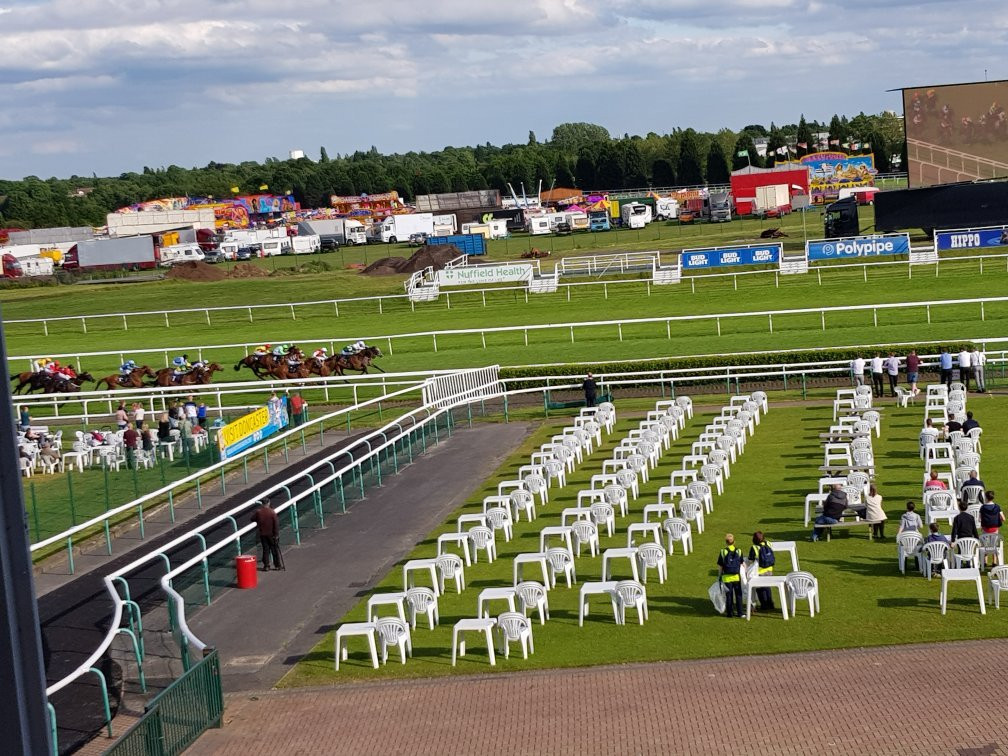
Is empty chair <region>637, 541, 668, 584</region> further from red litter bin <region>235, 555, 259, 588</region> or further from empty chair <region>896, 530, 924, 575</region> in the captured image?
red litter bin <region>235, 555, 259, 588</region>

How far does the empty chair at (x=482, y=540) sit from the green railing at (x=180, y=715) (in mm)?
5012

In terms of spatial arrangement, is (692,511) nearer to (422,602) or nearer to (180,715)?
(422,602)

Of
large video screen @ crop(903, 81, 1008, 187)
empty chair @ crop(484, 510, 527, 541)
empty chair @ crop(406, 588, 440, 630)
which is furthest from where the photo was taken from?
large video screen @ crop(903, 81, 1008, 187)

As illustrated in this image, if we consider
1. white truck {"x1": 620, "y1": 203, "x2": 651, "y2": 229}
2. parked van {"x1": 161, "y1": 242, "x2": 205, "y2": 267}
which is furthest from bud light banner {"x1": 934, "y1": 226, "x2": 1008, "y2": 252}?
parked van {"x1": 161, "y1": 242, "x2": 205, "y2": 267}

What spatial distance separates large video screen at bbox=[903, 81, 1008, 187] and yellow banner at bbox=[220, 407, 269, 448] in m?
35.8

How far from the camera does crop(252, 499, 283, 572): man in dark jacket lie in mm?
17078

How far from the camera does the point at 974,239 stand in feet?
155

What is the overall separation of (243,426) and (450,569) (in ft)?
30.9

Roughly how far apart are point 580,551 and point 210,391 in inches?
739

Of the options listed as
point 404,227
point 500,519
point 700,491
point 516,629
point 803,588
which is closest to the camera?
point 516,629

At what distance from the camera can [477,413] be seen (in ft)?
97.6

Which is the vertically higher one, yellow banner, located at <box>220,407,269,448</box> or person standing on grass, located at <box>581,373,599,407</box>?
yellow banner, located at <box>220,407,269,448</box>

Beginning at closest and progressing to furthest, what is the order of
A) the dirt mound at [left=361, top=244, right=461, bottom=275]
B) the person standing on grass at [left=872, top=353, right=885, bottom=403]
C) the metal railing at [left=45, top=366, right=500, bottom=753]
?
the metal railing at [left=45, top=366, right=500, bottom=753], the person standing on grass at [left=872, top=353, right=885, bottom=403], the dirt mound at [left=361, top=244, right=461, bottom=275]

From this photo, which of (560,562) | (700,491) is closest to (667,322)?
(700,491)
